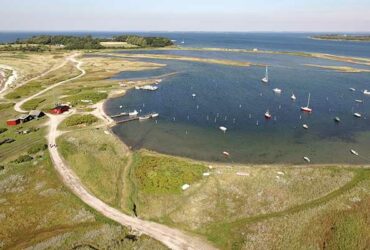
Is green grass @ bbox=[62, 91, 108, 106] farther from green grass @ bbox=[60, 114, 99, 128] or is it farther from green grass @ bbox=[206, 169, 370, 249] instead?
green grass @ bbox=[206, 169, 370, 249]

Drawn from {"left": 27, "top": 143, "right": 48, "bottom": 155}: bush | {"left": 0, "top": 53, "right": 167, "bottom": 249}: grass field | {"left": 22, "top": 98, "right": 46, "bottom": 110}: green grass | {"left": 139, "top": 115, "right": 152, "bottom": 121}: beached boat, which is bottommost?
{"left": 0, "top": 53, "right": 167, "bottom": 249}: grass field

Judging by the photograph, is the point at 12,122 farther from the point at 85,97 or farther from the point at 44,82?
the point at 44,82

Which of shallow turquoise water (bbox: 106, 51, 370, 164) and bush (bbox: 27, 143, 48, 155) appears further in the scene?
shallow turquoise water (bbox: 106, 51, 370, 164)

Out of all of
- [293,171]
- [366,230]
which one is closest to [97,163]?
[293,171]

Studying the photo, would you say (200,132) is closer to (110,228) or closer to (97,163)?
(97,163)

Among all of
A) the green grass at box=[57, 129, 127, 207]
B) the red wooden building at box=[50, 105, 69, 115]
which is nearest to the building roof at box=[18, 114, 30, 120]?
the red wooden building at box=[50, 105, 69, 115]

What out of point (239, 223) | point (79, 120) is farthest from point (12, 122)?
point (239, 223)
